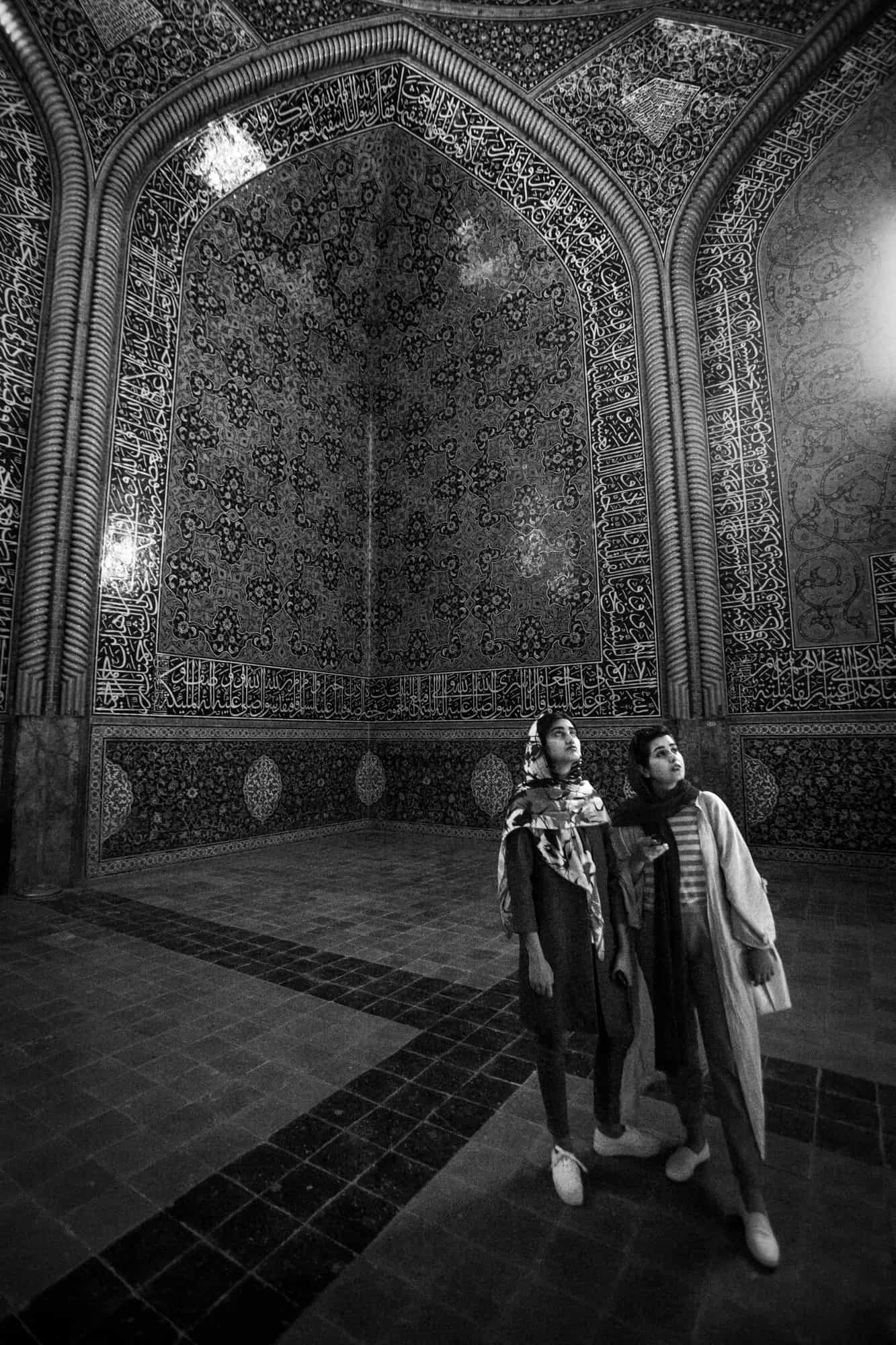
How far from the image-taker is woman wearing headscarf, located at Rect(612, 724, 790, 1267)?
1.61m

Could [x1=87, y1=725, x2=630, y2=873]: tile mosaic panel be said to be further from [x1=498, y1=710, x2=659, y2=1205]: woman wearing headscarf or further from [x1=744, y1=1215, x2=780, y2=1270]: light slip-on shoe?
[x1=744, y1=1215, x2=780, y2=1270]: light slip-on shoe

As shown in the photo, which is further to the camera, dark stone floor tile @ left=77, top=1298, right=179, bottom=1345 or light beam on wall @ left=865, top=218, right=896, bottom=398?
light beam on wall @ left=865, top=218, right=896, bottom=398

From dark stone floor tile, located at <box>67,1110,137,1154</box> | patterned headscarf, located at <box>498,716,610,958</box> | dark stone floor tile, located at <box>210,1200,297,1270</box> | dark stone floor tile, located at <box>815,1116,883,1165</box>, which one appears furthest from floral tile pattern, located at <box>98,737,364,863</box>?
dark stone floor tile, located at <box>815,1116,883,1165</box>

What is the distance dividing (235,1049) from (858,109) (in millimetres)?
8867

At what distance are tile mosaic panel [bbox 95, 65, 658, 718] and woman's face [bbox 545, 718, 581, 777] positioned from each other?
15.5ft

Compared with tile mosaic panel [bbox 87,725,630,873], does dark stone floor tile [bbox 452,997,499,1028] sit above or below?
below

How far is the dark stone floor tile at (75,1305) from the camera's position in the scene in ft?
4.26

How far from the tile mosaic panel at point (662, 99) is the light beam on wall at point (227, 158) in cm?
310

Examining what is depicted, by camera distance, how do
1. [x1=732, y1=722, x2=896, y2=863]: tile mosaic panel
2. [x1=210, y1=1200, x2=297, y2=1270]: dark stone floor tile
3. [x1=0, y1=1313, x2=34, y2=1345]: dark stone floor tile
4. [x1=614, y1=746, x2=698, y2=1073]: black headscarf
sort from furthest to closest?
[x1=732, y1=722, x2=896, y2=863]: tile mosaic panel, [x1=614, y1=746, x2=698, y2=1073]: black headscarf, [x1=210, y1=1200, x2=297, y2=1270]: dark stone floor tile, [x1=0, y1=1313, x2=34, y2=1345]: dark stone floor tile

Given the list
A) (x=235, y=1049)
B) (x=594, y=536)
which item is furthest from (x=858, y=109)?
(x=235, y=1049)

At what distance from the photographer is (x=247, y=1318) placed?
1.33 m

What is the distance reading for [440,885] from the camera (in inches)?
203

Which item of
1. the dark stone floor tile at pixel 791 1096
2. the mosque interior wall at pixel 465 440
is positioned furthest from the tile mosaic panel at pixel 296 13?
the dark stone floor tile at pixel 791 1096

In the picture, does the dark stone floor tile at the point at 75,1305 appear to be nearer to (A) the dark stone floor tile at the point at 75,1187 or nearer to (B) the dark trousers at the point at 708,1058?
(A) the dark stone floor tile at the point at 75,1187
